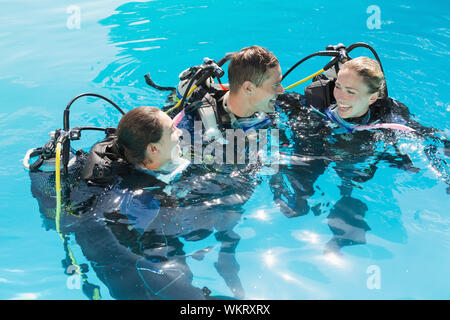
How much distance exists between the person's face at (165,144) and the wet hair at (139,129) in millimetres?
32

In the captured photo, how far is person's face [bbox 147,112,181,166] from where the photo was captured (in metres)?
2.72

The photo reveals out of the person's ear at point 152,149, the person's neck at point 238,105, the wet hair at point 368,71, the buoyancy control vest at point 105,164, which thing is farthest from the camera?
the person's neck at point 238,105

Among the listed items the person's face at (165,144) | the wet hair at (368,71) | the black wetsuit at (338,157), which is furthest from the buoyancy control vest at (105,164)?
the wet hair at (368,71)

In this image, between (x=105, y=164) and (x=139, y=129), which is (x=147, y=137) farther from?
(x=105, y=164)

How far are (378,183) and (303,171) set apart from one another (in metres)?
0.69

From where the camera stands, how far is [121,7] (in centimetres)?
752

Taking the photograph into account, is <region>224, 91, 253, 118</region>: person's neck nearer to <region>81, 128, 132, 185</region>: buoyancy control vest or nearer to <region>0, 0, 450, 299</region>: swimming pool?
<region>0, 0, 450, 299</region>: swimming pool

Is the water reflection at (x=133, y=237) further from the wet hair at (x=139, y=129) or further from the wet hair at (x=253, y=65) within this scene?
the wet hair at (x=253, y=65)

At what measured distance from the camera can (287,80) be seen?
5453 millimetres

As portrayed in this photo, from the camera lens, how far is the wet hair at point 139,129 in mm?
2643

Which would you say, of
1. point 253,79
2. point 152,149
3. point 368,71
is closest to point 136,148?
point 152,149

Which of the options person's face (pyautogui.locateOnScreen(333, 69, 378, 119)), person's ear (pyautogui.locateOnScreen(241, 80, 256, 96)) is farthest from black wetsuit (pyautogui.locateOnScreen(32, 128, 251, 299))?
person's face (pyautogui.locateOnScreen(333, 69, 378, 119))
